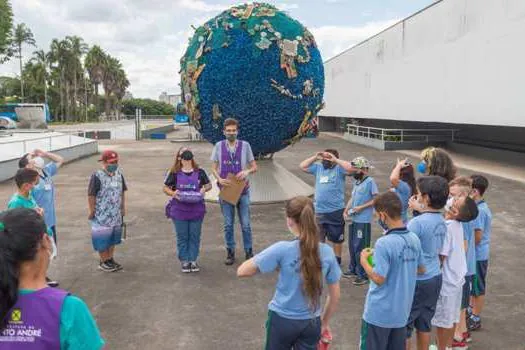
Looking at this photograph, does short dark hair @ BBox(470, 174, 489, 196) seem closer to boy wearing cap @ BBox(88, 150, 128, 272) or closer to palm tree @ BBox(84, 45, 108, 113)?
boy wearing cap @ BBox(88, 150, 128, 272)

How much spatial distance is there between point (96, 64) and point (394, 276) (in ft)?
253

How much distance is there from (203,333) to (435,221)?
2084 mm

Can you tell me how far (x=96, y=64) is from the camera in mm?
72438

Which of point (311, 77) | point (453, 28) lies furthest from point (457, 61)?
point (311, 77)

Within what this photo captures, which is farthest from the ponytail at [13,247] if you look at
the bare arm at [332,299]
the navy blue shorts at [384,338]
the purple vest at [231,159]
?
the purple vest at [231,159]

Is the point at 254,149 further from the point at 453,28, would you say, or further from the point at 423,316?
the point at 453,28

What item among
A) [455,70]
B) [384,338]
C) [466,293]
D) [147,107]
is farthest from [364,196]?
[147,107]

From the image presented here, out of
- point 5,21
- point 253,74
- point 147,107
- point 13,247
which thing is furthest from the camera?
point 147,107

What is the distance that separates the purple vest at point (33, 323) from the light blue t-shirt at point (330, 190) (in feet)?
12.6

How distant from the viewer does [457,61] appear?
16312 millimetres

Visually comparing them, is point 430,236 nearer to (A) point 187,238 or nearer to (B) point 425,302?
(B) point 425,302

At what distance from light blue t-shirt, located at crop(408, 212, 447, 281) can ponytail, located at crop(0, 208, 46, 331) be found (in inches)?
91.2

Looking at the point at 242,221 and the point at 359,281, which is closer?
the point at 359,281

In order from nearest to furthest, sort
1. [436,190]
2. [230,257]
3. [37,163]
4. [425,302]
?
[436,190]
[425,302]
[37,163]
[230,257]
